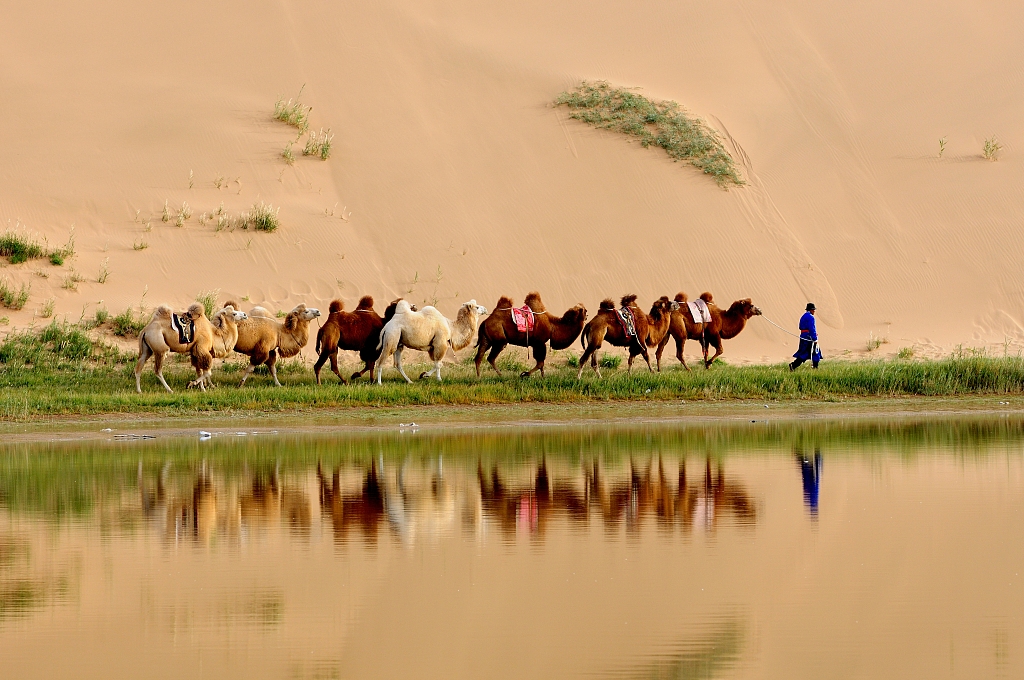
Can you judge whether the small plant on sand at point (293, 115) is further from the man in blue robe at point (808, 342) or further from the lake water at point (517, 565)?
the lake water at point (517, 565)

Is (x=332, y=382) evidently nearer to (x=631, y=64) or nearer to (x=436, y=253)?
(x=436, y=253)

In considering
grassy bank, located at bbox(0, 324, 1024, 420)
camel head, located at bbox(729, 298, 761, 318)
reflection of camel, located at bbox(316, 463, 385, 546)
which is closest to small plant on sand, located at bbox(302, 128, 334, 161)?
grassy bank, located at bbox(0, 324, 1024, 420)

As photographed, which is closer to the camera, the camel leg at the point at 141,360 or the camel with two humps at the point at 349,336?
the camel leg at the point at 141,360

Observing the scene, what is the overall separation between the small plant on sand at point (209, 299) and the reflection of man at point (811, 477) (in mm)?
13299

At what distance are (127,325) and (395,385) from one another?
5.85 m

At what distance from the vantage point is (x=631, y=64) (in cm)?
3606

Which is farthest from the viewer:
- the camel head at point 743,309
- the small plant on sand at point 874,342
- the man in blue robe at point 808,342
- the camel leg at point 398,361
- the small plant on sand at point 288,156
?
the small plant on sand at point 288,156

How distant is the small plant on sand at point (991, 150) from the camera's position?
112 ft

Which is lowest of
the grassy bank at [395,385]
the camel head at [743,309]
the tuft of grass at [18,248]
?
the grassy bank at [395,385]

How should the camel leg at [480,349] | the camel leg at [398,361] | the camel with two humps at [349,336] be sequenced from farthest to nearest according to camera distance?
1. the camel leg at [480,349]
2. the camel leg at [398,361]
3. the camel with two humps at [349,336]

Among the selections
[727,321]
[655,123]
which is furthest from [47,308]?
[655,123]

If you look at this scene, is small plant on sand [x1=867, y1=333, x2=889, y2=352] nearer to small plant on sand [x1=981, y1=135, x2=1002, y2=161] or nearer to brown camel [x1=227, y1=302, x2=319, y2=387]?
small plant on sand [x1=981, y1=135, x2=1002, y2=161]

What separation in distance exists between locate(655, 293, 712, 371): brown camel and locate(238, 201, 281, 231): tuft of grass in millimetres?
9072

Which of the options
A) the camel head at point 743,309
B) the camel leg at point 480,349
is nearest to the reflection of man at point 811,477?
the camel leg at point 480,349
